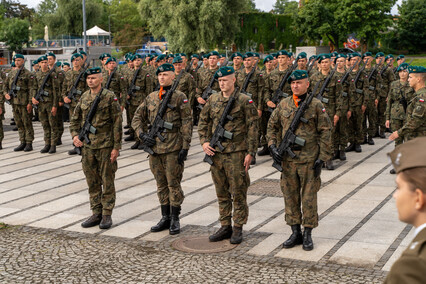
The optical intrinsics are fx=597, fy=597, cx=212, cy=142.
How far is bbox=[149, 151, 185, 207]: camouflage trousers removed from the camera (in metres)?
7.70

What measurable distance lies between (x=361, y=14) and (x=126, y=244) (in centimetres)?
5114

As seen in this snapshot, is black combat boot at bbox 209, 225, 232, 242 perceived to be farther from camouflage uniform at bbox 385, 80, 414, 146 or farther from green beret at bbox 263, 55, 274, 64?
green beret at bbox 263, 55, 274, 64

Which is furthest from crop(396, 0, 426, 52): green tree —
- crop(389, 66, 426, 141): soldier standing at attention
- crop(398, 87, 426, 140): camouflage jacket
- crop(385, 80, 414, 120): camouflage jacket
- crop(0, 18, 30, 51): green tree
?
crop(398, 87, 426, 140): camouflage jacket

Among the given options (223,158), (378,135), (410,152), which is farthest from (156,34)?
(410,152)

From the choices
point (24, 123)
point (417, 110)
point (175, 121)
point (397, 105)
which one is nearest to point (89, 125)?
point (175, 121)

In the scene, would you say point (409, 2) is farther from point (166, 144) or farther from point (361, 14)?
point (166, 144)

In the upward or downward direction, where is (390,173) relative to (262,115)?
downward

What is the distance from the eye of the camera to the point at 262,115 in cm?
1320

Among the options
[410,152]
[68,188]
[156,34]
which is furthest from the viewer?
[156,34]

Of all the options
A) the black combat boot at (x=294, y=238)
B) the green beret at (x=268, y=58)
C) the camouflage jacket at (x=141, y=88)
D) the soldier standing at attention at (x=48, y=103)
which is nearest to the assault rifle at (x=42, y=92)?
the soldier standing at attention at (x=48, y=103)

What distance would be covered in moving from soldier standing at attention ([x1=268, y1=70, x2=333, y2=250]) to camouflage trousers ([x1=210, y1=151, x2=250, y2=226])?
0.46 meters

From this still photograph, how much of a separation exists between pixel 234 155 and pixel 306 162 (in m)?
0.88

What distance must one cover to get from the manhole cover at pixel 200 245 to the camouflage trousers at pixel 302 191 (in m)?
0.84

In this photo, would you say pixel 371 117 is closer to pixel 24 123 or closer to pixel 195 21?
pixel 24 123
